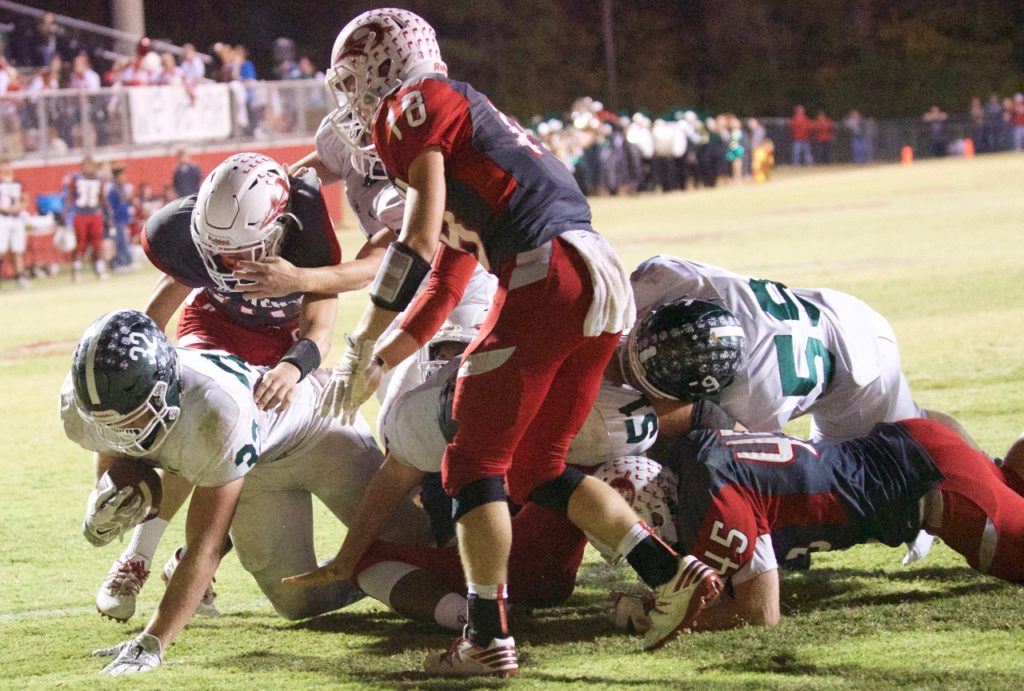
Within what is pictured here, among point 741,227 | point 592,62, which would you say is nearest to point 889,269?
point 741,227

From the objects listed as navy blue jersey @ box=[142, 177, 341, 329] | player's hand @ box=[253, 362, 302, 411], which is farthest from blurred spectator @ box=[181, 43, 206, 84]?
player's hand @ box=[253, 362, 302, 411]

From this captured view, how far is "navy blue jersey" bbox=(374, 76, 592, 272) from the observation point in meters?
3.64

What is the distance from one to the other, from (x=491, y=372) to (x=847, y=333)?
4.35ft

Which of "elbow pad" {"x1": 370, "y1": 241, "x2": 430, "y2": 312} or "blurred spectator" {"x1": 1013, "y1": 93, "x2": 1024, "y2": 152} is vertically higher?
"elbow pad" {"x1": 370, "y1": 241, "x2": 430, "y2": 312}

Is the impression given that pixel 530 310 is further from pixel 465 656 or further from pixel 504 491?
pixel 465 656

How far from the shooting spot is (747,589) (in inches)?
150

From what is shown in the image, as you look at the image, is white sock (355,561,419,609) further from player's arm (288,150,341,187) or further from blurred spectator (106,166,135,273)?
blurred spectator (106,166,135,273)

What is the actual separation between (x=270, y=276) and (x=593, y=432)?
45.5 inches

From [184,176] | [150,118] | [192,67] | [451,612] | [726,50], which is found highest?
[726,50]

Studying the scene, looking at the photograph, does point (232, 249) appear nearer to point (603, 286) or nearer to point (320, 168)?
point (320, 168)

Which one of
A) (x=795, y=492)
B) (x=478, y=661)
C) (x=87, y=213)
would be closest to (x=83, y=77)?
(x=87, y=213)

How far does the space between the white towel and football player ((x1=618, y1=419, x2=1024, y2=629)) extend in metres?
0.49

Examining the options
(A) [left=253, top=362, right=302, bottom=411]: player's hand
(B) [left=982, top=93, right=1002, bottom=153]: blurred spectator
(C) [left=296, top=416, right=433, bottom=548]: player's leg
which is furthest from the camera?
(B) [left=982, top=93, right=1002, bottom=153]: blurred spectator

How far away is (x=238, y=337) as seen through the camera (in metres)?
Answer: 5.09
